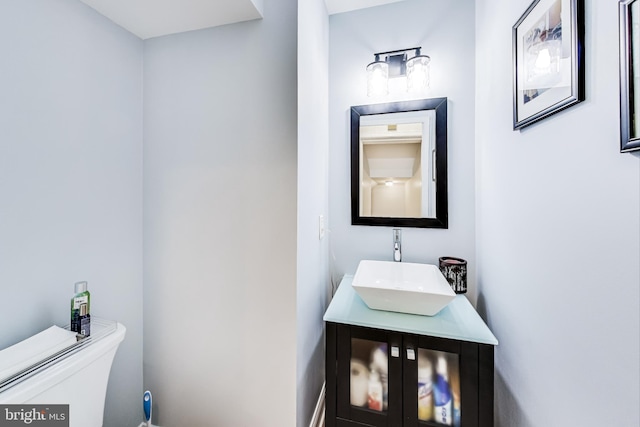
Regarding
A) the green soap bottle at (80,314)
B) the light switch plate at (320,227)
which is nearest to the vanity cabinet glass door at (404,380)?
the light switch plate at (320,227)

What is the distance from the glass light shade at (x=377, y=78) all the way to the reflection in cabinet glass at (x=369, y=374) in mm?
1502

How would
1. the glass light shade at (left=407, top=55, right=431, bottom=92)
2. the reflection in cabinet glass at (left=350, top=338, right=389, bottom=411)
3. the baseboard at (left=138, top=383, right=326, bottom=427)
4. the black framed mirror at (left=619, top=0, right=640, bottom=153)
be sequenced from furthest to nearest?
the glass light shade at (left=407, top=55, right=431, bottom=92), the baseboard at (left=138, top=383, right=326, bottom=427), the reflection in cabinet glass at (left=350, top=338, right=389, bottom=411), the black framed mirror at (left=619, top=0, right=640, bottom=153)

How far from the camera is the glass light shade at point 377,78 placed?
162cm

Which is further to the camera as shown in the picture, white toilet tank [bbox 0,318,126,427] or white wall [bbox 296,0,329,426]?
white wall [bbox 296,0,329,426]

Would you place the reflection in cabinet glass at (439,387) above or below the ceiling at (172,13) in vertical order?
below

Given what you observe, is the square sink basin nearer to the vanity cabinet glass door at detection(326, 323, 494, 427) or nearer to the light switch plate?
the vanity cabinet glass door at detection(326, 323, 494, 427)

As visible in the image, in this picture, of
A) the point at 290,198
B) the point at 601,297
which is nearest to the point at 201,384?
the point at 290,198

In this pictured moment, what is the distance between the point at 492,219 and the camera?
130 centimetres

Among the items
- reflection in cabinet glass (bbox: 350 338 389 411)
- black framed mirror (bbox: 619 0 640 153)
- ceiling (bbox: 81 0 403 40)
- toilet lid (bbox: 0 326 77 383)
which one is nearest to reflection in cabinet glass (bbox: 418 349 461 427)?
reflection in cabinet glass (bbox: 350 338 389 411)

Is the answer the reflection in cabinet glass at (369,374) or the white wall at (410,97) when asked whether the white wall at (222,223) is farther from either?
the white wall at (410,97)

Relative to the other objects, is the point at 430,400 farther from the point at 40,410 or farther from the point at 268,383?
the point at 40,410

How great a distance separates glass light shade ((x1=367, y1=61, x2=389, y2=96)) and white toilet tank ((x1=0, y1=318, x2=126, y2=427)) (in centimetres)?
187

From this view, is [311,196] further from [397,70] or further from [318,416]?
[318,416]

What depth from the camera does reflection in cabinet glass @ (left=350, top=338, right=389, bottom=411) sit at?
115cm
